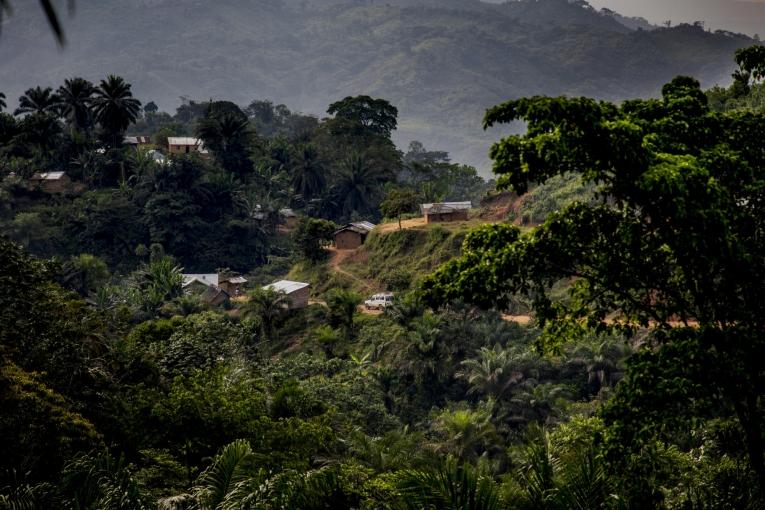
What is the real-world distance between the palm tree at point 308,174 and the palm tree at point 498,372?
52745mm

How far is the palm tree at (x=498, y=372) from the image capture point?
36531mm

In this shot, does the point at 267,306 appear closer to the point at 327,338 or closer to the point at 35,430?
the point at 327,338

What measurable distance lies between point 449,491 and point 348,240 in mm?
55742

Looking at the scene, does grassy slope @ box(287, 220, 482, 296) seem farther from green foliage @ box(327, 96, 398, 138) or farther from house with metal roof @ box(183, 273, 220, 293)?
green foliage @ box(327, 96, 398, 138)

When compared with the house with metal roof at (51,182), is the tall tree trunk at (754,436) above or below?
below

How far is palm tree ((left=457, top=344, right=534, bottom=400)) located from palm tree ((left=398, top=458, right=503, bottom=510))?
91.3 feet

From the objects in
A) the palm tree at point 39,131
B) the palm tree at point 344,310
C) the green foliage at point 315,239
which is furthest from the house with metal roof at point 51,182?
the palm tree at point 344,310

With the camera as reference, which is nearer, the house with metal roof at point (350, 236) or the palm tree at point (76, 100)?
the house with metal roof at point (350, 236)

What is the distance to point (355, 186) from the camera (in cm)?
8419

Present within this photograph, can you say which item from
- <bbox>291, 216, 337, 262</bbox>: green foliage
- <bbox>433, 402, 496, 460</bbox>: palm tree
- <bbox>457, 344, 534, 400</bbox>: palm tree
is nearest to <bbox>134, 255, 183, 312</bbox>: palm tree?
<bbox>291, 216, 337, 262</bbox>: green foliage

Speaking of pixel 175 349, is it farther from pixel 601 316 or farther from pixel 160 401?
pixel 601 316

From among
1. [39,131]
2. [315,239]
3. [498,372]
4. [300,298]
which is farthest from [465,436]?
[39,131]

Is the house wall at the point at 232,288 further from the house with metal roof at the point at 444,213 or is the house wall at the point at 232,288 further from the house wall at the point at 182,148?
the house wall at the point at 182,148

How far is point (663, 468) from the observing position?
13.7m
